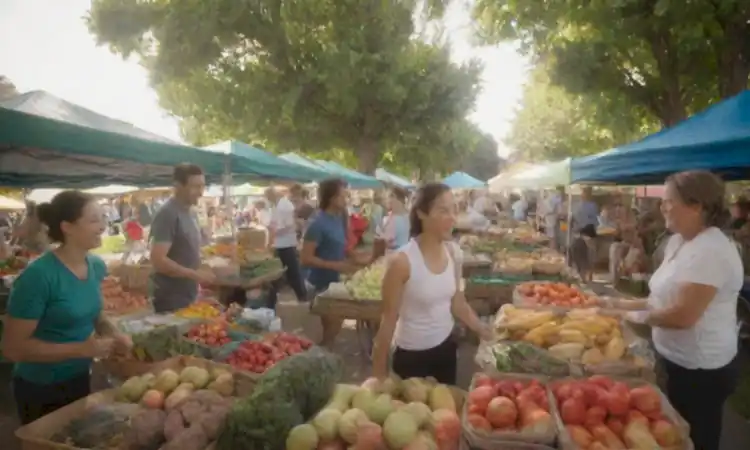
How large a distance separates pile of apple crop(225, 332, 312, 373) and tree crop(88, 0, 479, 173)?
56.8 ft

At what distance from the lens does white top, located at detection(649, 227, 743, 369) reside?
2.90 meters

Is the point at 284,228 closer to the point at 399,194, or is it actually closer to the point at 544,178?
Answer: the point at 399,194

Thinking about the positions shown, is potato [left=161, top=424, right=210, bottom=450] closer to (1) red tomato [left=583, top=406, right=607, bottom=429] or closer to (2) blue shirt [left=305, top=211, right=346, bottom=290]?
(1) red tomato [left=583, top=406, right=607, bottom=429]

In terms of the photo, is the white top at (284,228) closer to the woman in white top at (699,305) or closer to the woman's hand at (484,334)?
the woman's hand at (484,334)

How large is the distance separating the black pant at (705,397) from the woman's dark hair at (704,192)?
0.78 meters

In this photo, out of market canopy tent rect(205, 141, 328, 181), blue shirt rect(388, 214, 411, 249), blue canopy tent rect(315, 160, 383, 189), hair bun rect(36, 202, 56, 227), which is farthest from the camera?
blue canopy tent rect(315, 160, 383, 189)

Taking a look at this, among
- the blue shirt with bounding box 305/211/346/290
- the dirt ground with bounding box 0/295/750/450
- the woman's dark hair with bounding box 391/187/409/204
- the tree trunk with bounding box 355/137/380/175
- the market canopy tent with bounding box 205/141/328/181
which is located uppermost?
the tree trunk with bounding box 355/137/380/175

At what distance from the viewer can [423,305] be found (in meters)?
3.37

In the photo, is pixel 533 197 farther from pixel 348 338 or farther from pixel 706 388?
pixel 706 388

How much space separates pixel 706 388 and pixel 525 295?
2.65 m

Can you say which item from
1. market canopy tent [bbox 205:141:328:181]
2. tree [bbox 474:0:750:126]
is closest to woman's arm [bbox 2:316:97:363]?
market canopy tent [bbox 205:141:328:181]

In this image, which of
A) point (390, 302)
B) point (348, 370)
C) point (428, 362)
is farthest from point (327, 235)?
point (390, 302)

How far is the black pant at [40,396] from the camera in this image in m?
2.87

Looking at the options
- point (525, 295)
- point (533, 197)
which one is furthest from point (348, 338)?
point (533, 197)
